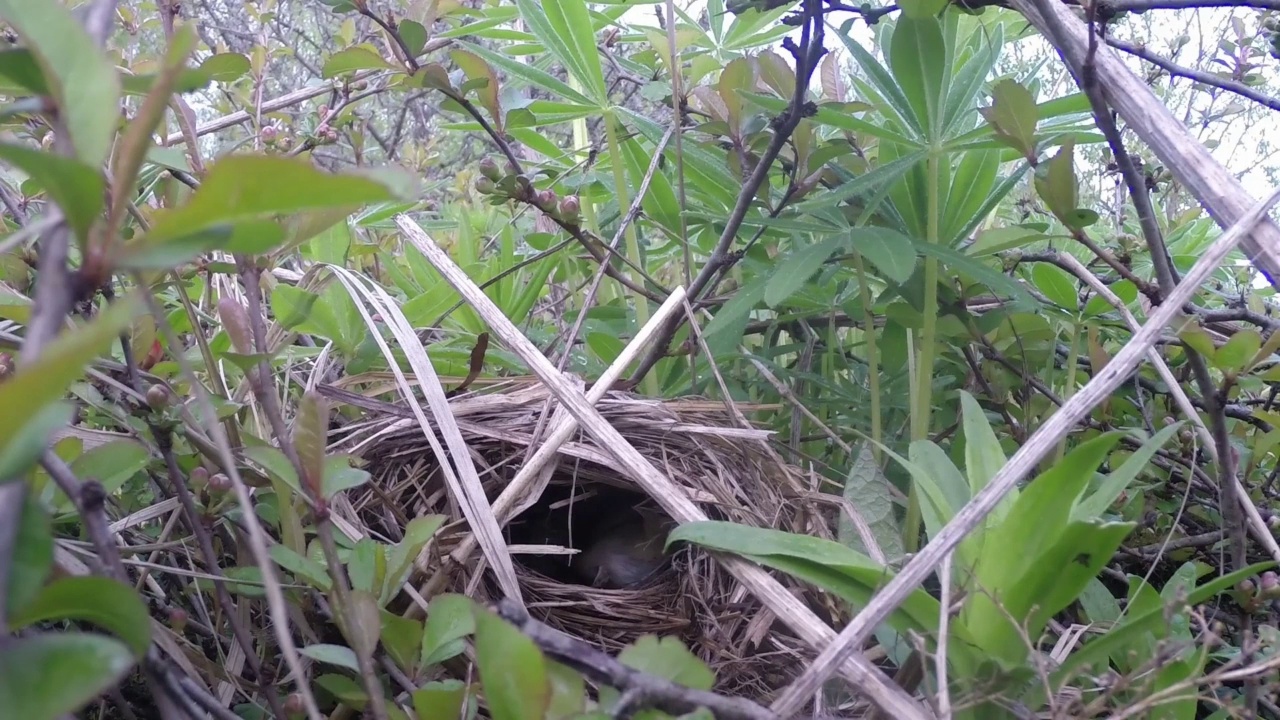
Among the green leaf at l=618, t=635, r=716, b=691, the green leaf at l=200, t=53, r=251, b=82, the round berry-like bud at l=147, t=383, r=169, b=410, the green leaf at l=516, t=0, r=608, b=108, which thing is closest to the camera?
the green leaf at l=618, t=635, r=716, b=691

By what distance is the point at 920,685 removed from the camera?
583mm

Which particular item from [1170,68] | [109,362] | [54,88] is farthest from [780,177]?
[54,88]

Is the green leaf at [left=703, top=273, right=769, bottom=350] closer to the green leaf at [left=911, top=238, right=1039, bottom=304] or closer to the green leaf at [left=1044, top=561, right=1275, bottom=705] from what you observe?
the green leaf at [left=911, top=238, right=1039, bottom=304]

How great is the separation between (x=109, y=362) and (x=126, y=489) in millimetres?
220

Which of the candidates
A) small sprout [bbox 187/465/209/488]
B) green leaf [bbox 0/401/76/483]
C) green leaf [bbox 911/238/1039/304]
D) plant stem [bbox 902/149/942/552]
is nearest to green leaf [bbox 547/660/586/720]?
green leaf [bbox 0/401/76/483]

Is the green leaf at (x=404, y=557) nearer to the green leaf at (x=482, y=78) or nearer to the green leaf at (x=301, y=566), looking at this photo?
the green leaf at (x=301, y=566)

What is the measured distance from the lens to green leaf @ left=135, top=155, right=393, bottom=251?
0.26 m

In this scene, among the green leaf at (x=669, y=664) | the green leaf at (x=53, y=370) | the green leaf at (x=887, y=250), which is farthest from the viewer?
the green leaf at (x=887, y=250)

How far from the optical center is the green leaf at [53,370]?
21 centimetres

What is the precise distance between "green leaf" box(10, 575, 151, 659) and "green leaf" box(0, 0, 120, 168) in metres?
0.16

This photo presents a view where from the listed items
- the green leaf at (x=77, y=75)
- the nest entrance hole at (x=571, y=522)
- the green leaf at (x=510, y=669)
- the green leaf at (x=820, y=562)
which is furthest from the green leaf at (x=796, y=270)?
the green leaf at (x=77, y=75)

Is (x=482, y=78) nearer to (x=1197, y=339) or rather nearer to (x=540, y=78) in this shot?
(x=540, y=78)

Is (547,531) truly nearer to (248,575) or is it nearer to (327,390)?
(327,390)

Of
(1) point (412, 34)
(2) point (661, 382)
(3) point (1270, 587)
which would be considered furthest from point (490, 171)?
(3) point (1270, 587)
